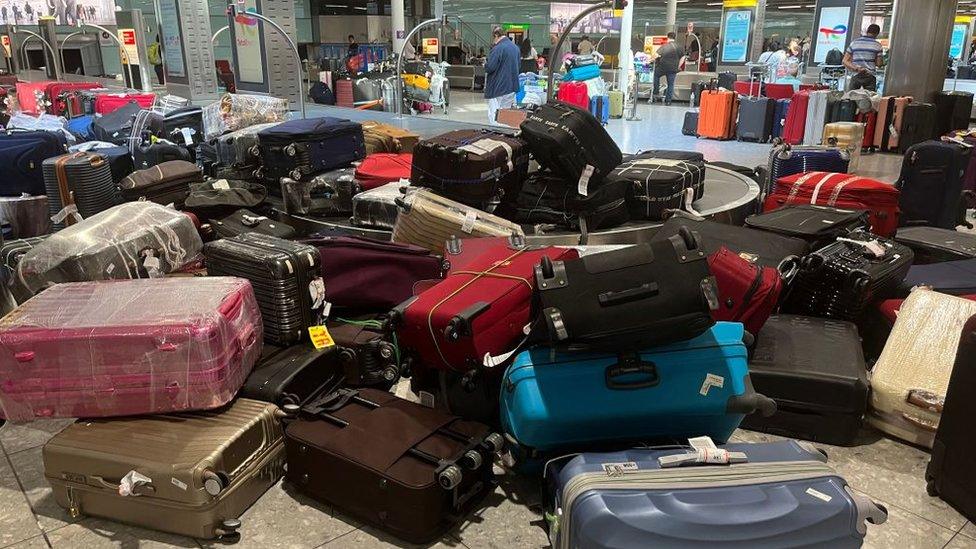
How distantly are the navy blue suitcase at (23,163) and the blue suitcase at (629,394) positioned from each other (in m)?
5.13

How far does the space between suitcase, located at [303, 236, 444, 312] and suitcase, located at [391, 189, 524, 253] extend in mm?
511

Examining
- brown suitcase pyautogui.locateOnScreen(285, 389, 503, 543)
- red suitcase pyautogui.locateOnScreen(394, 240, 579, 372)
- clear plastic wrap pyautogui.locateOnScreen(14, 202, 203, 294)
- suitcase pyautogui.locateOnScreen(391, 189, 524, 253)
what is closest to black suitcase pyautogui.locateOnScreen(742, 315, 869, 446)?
red suitcase pyautogui.locateOnScreen(394, 240, 579, 372)

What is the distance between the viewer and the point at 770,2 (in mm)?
36938

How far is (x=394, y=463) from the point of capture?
2.42m

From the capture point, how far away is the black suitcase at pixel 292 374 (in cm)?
285

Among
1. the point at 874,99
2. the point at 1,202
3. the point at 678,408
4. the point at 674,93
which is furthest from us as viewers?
the point at 674,93

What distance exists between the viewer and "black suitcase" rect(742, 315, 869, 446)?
2945mm

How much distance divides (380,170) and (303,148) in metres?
0.60

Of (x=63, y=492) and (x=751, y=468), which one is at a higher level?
(x=751, y=468)

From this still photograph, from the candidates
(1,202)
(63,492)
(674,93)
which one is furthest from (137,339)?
(674,93)

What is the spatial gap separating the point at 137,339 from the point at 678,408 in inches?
76.3

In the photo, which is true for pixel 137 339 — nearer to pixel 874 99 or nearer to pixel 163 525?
pixel 163 525

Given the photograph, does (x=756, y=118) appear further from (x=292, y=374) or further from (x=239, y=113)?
(x=292, y=374)

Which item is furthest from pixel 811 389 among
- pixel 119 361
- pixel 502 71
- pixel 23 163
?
pixel 502 71
